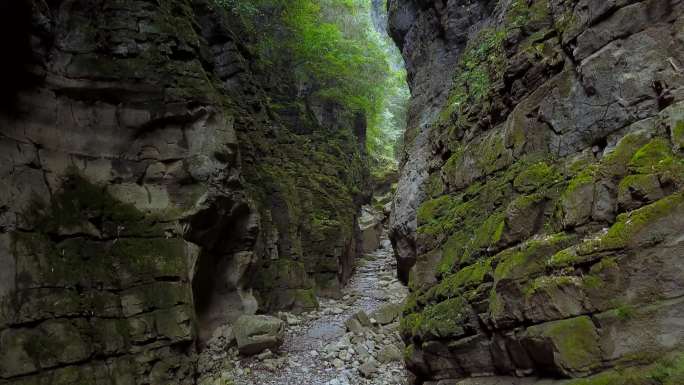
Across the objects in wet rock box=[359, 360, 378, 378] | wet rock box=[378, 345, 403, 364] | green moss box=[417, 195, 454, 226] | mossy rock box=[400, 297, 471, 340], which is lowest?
wet rock box=[359, 360, 378, 378]

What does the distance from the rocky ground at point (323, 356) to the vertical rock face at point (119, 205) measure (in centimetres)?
79

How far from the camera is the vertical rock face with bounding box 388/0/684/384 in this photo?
421 cm

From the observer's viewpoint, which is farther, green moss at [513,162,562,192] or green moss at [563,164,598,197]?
green moss at [513,162,562,192]

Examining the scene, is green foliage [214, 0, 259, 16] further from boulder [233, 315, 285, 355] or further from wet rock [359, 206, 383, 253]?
wet rock [359, 206, 383, 253]

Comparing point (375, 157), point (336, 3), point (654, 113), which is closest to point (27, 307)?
point (654, 113)

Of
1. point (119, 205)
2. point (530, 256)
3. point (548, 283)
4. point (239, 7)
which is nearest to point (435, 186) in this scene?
point (530, 256)

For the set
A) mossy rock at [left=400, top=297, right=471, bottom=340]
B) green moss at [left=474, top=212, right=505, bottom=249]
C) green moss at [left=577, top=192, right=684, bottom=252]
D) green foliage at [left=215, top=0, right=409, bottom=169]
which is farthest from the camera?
green foliage at [left=215, top=0, right=409, bottom=169]

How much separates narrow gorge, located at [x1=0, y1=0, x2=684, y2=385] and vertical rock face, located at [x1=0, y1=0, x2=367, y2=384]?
0.05 meters

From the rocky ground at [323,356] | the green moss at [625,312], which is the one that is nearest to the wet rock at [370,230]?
the rocky ground at [323,356]

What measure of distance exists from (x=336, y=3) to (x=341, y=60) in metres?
5.47

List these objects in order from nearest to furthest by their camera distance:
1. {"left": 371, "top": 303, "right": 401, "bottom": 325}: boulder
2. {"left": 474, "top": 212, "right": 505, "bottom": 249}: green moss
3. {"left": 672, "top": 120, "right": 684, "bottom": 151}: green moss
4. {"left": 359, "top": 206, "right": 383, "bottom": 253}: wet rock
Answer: {"left": 672, "top": 120, "right": 684, "bottom": 151}: green moss, {"left": 474, "top": 212, "right": 505, "bottom": 249}: green moss, {"left": 371, "top": 303, "right": 401, "bottom": 325}: boulder, {"left": 359, "top": 206, "right": 383, "bottom": 253}: wet rock

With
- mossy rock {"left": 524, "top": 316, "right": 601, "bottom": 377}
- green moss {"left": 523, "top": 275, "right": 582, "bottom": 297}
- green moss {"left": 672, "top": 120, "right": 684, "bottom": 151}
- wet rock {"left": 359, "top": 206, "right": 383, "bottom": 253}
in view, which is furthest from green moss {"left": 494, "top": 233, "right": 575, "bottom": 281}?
wet rock {"left": 359, "top": 206, "right": 383, "bottom": 253}

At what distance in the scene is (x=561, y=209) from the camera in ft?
17.5

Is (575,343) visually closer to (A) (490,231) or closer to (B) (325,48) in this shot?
(A) (490,231)
